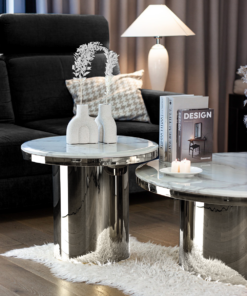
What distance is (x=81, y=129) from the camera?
193 centimetres

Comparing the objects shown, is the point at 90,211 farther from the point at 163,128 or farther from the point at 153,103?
the point at 153,103

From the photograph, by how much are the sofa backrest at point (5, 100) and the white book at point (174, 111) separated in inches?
56.2

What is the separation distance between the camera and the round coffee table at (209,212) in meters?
1.49

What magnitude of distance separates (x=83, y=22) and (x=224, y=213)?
2073mm

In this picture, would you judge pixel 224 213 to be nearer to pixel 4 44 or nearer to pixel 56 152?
pixel 56 152

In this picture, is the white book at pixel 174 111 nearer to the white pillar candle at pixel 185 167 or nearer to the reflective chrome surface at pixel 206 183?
the reflective chrome surface at pixel 206 183

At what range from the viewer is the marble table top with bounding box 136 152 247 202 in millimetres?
1450

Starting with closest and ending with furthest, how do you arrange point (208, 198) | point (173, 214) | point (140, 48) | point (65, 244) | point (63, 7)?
point (208, 198)
point (65, 244)
point (173, 214)
point (63, 7)
point (140, 48)

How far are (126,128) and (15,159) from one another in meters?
0.66

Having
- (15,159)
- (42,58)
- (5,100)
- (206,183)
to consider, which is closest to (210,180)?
(206,183)

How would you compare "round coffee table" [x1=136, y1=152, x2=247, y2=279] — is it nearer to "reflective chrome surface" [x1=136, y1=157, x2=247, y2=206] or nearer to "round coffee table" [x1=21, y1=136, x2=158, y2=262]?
"reflective chrome surface" [x1=136, y1=157, x2=247, y2=206]

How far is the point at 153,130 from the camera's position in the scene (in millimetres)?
2799

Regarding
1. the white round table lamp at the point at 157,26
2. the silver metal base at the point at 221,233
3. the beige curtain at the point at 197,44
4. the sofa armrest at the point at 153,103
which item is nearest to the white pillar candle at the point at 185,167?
the silver metal base at the point at 221,233

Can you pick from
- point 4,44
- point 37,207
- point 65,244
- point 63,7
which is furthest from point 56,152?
point 63,7
